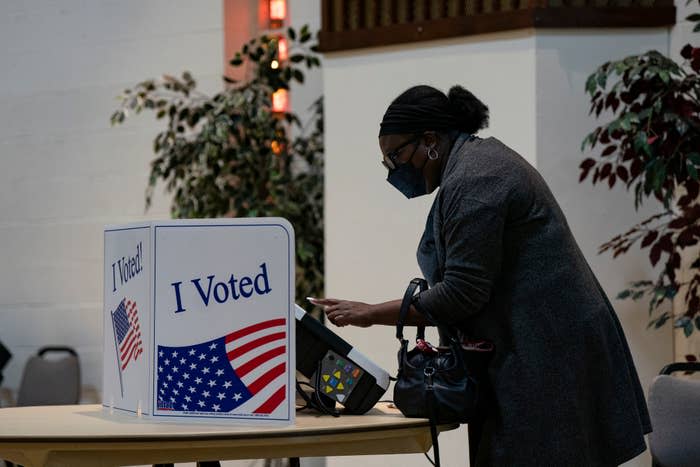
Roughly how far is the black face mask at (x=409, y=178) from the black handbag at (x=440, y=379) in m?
0.29

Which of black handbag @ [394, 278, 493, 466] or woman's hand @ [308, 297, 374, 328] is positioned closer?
black handbag @ [394, 278, 493, 466]

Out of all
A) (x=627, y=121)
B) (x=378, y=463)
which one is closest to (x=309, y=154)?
(x=378, y=463)

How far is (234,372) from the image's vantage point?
2.32m

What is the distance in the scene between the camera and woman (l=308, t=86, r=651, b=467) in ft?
7.48

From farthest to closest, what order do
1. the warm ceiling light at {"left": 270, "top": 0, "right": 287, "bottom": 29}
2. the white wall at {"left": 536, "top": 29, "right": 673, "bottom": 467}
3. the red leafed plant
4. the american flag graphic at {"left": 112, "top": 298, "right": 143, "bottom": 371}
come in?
the warm ceiling light at {"left": 270, "top": 0, "right": 287, "bottom": 29} → the white wall at {"left": 536, "top": 29, "right": 673, "bottom": 467} → the red leafed plant → the american flag graphic at {"left": 112, "top": 298, "right": 143, "bottom": 371}

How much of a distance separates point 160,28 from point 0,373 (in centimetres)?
195

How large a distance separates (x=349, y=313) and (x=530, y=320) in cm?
38

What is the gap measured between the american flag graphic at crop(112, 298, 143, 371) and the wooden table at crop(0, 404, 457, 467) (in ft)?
0.47

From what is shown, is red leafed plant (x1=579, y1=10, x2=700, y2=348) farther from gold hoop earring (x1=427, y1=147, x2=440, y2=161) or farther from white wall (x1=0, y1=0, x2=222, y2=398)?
white wall (x1=0, y1=0, x2=222, y2=398)

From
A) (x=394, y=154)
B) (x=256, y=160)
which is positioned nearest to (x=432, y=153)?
(x=394, y=154)

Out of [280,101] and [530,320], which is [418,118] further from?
[280,101]

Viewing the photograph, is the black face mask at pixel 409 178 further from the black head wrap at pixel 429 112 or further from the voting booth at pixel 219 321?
the voting booth at pixel 219 321

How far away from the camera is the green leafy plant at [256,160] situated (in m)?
4.98

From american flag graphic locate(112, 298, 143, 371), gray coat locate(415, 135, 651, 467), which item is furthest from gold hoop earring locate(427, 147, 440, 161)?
american flag graphic locate(112, 298, 143, 371)
